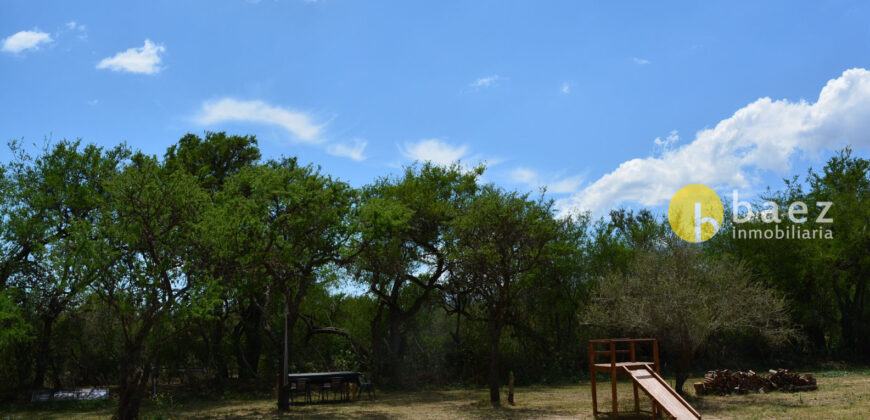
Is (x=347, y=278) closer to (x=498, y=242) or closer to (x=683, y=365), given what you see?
(x=498, y=242)

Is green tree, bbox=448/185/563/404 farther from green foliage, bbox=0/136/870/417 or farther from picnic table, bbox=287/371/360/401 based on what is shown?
picnic table, bbox=287/371/360/401

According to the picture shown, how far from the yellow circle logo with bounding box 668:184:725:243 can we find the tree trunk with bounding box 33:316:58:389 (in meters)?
25.3

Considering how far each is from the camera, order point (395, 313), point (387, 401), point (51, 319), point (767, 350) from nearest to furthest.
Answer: point (387, 401) → point (51, 319) → point (395, 313) → point (767, 350)

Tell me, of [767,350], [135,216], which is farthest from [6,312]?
[767,350]

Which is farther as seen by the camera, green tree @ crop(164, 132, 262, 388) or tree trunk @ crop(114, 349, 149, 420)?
green tree @ crop(164, 132, 262, 388)

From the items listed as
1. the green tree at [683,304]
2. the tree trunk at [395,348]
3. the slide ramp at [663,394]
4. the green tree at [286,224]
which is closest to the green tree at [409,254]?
the tree trunk at [395,348]

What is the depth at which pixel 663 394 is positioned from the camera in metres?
11.5

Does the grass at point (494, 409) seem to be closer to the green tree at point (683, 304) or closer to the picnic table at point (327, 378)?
the picnic table at point (327, 378)

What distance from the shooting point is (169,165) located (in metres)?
22.4

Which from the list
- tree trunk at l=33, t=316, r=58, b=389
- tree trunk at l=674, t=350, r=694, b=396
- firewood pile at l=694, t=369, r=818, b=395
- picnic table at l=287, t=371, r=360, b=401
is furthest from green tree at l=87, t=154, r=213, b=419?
firewood pile at l=694, t=369, r=818, b=395

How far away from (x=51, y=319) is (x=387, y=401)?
1169cm

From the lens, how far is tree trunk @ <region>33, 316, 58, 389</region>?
20.0 meters

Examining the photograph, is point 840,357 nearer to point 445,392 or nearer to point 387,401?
point 445,392

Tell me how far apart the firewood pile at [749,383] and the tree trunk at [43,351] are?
20.6 m
